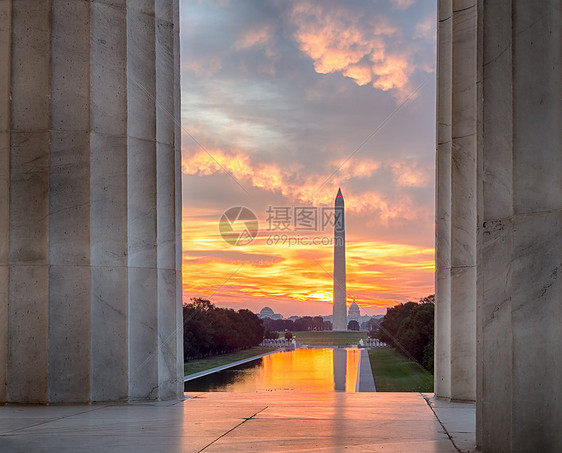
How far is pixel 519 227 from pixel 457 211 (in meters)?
11.6

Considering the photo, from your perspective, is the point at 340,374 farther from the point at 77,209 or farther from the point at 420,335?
the point at 77,209

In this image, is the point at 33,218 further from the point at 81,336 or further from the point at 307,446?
the point at 307,446

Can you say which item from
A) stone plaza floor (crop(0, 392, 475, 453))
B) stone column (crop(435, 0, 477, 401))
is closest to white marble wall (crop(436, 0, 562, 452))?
stone plaza floor (crop(0, 392, 475, 453))

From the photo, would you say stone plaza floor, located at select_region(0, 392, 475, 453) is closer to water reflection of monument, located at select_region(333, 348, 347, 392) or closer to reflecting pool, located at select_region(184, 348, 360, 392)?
reflecting pool, located at select_region(184, 348, 360, 392)

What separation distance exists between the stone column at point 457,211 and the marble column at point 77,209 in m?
9.73

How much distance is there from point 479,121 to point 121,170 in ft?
44.3

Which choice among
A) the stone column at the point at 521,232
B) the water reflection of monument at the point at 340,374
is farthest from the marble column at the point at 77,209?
the water reflection of monument at the point at 340,374

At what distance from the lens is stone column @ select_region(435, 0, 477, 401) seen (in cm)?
2477

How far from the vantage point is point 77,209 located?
24078 millimetres

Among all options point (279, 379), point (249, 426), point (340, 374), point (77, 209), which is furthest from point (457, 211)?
point (340, 374)

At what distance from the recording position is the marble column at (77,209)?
2366cm

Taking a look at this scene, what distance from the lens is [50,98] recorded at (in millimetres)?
24125

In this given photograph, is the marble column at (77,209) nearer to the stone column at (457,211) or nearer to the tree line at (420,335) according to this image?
the stone column at (457,211)

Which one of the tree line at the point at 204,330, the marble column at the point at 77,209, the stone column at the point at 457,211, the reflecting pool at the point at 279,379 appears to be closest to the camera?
the marble column at the point at 77,209
